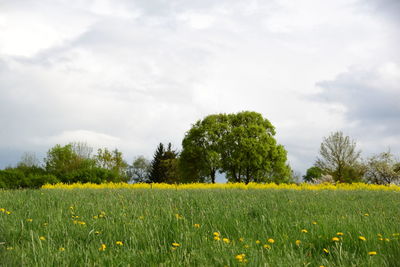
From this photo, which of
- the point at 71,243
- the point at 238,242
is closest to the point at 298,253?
the point at 238,242

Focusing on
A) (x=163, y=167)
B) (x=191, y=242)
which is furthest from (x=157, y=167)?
(x=191, y=242)

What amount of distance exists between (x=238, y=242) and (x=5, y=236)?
300cm

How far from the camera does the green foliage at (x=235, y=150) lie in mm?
39094

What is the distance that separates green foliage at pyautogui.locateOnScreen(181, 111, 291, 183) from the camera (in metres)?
39.1

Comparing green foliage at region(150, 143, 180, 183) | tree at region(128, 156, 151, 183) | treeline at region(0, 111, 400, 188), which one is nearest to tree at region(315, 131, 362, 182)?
treeline at region(0, 111, 400, 188)

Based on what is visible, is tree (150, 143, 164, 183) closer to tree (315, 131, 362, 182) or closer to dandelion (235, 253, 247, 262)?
tree (315, 131, 362, 182)

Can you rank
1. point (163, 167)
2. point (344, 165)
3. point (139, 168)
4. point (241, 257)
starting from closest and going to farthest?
1. point (241, 257)
2. point (344, 165)
3. point (163, 167)
4. point (139, 168)

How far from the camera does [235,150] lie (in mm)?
39562

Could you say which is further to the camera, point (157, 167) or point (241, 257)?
point (157, 167)

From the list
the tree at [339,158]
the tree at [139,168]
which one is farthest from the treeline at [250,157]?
the tree at [139,168]

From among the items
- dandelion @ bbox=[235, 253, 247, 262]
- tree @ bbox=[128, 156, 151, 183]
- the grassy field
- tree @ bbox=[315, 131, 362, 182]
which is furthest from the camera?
tree @ bbox=[128, 156, 151, 183]

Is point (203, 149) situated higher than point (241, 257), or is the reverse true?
point (203, 149)

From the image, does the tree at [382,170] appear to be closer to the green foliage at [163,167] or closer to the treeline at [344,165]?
the treeline at [344,165]

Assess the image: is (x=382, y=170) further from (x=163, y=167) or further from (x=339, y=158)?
(x=163, y=167)
